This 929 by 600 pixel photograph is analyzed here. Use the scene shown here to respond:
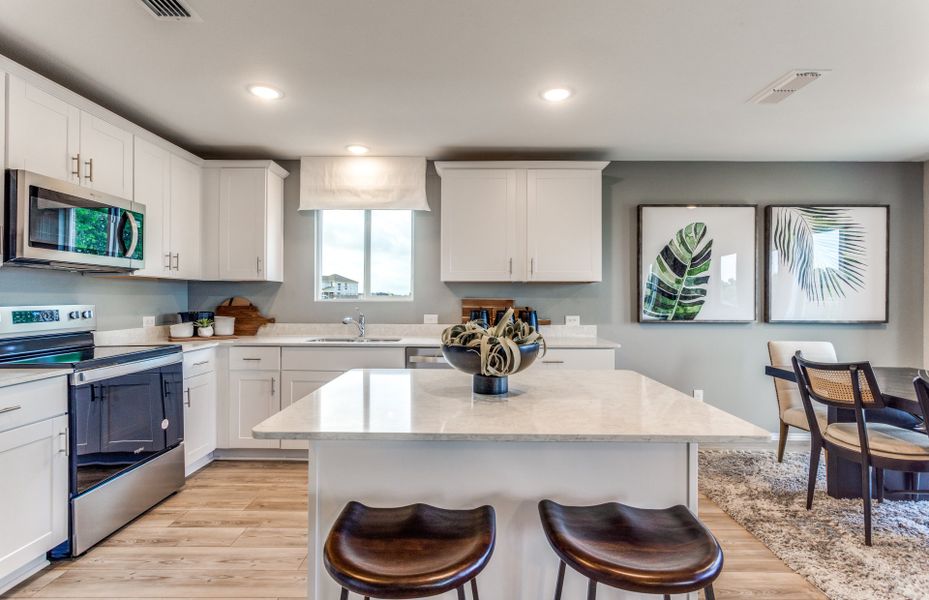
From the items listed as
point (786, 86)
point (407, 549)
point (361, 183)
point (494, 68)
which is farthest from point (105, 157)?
point (786, 86)

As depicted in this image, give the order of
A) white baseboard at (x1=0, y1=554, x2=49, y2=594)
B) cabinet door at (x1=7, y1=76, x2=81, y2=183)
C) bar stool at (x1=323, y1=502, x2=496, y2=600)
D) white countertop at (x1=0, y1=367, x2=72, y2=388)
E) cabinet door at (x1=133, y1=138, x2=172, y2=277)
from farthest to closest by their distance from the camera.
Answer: cabinet door at (x1=133, y1=138, x2=172, y2=277) → cabinet door at (x1=7, y1=76, x2=81, y2=183) → white baseboard at (x1=0, y1=554, x2=49, y2=594) → white countertop at (x1=0, y1=367, x2=72, y2=388) → bar stool at (x1=323, y1=502, x2=496, y2=600)

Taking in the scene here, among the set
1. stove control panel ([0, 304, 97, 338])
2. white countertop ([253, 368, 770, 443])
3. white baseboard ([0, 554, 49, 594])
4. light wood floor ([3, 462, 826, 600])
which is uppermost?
stove control panel ([0, 304, 97, 338])

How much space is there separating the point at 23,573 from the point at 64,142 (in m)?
2.06

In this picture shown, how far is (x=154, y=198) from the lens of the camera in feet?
10.1

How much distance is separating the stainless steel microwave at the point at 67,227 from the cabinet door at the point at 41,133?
126mm

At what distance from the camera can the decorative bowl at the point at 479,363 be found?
152cm

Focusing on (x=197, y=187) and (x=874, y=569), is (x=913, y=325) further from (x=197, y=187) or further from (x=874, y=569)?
(x=197, y=187)

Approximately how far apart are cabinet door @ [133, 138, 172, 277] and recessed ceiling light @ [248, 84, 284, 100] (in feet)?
3.11

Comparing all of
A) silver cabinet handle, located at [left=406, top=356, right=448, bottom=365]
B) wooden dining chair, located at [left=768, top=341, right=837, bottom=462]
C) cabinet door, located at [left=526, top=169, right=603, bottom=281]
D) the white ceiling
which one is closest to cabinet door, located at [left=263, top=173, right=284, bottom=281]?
the white ceiling

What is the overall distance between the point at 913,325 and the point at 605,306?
2.59 m

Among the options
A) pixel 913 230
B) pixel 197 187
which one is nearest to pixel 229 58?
pixel 197 187

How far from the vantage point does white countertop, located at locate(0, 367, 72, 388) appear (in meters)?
1.77

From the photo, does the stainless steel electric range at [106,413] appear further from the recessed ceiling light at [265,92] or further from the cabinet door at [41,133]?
the recessed ceiling light at [265,92]

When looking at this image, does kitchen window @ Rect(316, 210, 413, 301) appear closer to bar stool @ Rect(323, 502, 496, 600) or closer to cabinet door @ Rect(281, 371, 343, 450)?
cabinet door @ Rect(281, 371, 343, 450)
